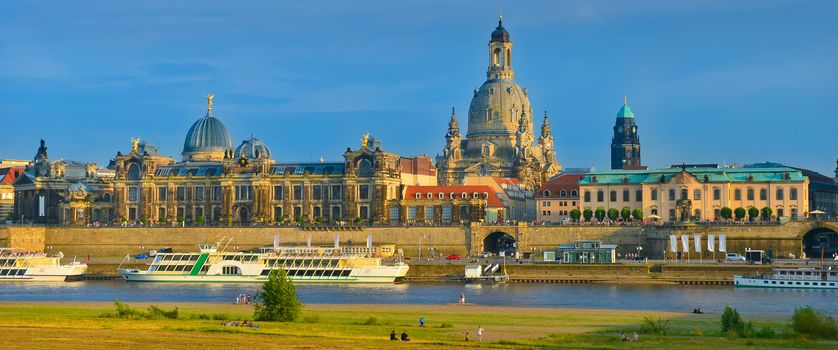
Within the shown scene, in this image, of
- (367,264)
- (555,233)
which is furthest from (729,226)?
(367,264)

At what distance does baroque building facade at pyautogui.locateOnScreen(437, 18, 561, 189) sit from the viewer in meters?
173

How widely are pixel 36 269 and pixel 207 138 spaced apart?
56276 millimetres

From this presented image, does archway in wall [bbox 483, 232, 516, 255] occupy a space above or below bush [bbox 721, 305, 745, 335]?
above

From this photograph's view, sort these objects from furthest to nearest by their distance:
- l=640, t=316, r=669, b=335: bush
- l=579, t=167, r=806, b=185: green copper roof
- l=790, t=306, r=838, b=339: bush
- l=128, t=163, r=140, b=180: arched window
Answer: l=128, t=163, r=140, b=180: arched window < l=579, t=167, r=806, b=185: green copper roof < l=640, t=316, r=669, b=335: bush < l=790, t=306, r=838, b=339: bush

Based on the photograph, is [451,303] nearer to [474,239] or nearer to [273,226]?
[474,239]

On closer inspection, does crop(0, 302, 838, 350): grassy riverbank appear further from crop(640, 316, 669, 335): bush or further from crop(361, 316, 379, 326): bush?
crop(640, 316, 669, 335): bush

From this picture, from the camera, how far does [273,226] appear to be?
134 meters

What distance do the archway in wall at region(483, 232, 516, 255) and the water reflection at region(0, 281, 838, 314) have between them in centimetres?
2770

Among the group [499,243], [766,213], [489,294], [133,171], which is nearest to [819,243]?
[766,213]

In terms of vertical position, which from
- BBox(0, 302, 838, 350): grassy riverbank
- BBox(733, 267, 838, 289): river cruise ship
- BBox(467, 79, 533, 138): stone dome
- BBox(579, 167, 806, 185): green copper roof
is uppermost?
BBox(467, 79, 533, 138): stone dome

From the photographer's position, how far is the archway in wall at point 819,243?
120m

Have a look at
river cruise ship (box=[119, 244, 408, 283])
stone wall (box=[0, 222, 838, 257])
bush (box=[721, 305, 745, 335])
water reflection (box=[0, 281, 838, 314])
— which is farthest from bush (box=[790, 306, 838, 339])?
stone wall (box=[0, 222, 838, 257])

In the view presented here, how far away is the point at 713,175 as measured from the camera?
129 meters

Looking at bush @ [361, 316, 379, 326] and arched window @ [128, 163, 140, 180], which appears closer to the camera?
bush @ [361, 316, 379, 326]
